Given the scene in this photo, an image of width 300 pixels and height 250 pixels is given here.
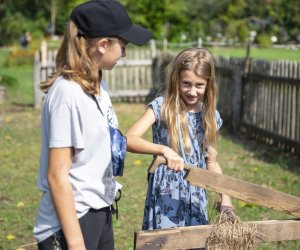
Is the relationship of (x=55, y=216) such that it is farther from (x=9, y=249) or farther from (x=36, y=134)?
(x=36, y=134)

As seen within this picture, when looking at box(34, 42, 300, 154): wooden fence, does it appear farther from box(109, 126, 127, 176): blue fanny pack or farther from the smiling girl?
box(109, 126, 127, 176): blue fanny pack

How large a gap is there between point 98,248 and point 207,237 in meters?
0.48

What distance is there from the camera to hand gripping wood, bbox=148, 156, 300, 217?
2.52 m

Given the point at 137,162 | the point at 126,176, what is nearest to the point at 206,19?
the point at 137,162

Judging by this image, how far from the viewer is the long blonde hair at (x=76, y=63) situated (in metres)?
2.19

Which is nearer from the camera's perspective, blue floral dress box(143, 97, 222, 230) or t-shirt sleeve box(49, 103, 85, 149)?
t-shirt sleeve box(49, 103, 85, 149)

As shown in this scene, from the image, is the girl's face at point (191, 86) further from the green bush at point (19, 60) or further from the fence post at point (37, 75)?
the green bush at point (19, 60)

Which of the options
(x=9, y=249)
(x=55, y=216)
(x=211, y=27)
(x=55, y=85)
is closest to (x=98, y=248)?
(x=55, y=216)

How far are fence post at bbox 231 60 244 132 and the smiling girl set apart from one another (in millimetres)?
7527

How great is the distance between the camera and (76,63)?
2.21 metres

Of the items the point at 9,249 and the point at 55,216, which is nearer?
the point at 55,216

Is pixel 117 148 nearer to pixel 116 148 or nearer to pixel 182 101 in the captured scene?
pixel 116 148

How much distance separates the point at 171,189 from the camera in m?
3.16

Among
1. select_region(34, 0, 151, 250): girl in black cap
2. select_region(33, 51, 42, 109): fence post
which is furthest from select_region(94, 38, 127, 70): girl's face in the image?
select_region(33, 51, 42, 109): fence post
